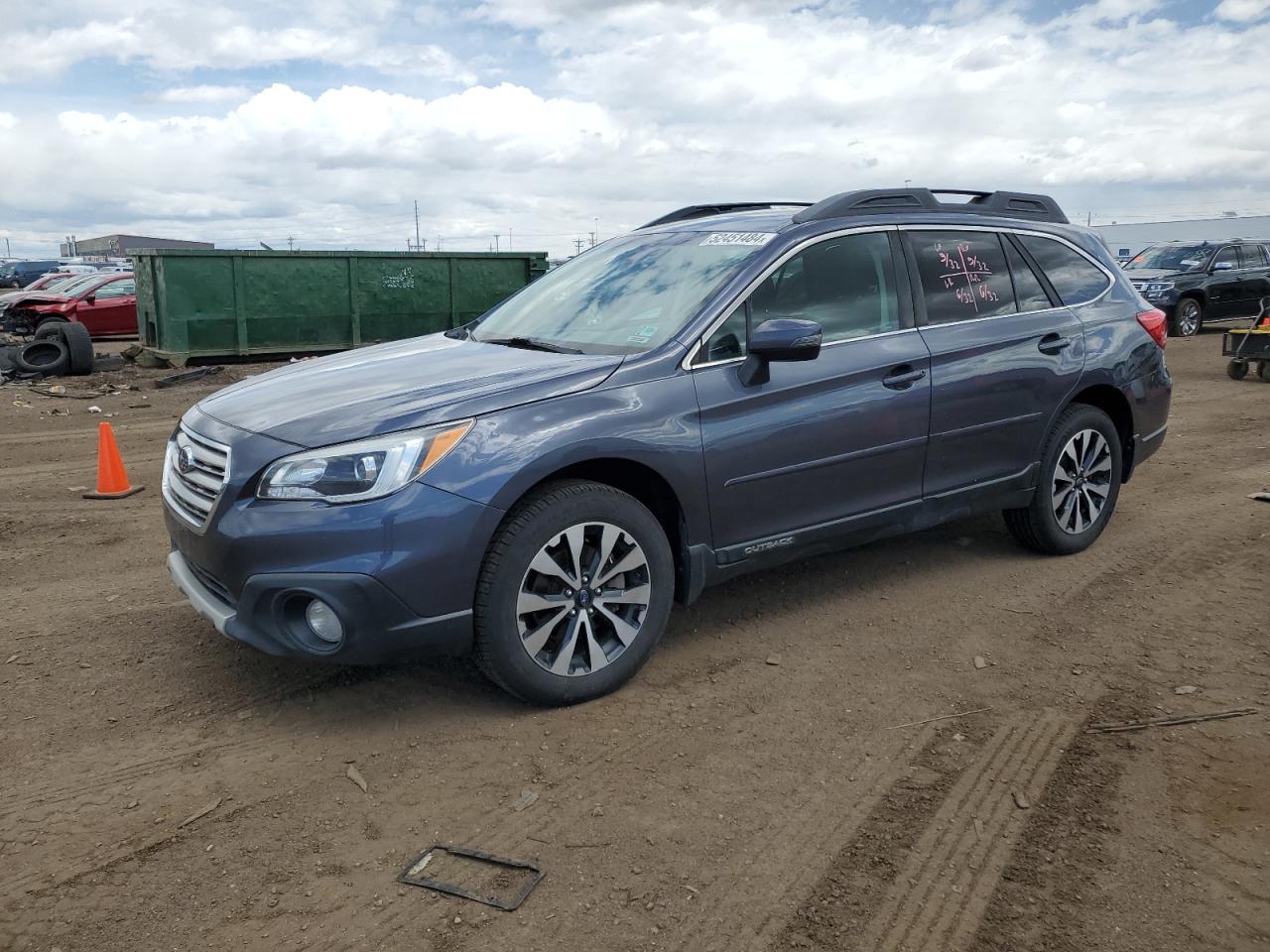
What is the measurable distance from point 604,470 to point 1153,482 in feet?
16.6

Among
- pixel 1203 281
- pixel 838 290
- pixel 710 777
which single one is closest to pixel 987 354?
pixel 838 290

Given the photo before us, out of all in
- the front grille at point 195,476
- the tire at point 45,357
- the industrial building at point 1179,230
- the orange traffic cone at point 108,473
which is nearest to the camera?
the front grille at point 195,476

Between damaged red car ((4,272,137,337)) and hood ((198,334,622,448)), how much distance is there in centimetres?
1647

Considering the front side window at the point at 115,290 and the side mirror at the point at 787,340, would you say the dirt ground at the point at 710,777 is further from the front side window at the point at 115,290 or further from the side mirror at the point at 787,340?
the front side window at the point at 115,290

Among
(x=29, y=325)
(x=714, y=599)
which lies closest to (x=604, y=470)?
(x=714, y=599)

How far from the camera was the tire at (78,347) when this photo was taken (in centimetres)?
1518

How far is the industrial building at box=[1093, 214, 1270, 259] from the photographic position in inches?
1405

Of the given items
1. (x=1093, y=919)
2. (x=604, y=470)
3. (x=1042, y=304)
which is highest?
(x=1042, y=304)

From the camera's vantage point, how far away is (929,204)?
16.6ft

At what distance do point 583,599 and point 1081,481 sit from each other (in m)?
3.11

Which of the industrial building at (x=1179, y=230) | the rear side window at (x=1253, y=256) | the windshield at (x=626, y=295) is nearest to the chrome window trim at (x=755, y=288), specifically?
the windshield at (x=626, y=295)

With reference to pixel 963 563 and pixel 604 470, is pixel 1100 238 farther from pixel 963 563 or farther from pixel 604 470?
Result: pixel 604 470

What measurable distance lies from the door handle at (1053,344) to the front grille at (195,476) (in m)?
3.79

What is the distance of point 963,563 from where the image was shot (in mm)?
5594
